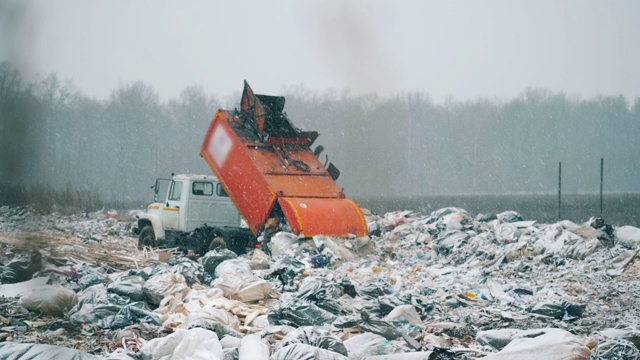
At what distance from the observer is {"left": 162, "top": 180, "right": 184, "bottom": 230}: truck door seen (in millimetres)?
12336


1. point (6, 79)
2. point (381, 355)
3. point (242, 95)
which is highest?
point (242, 95)

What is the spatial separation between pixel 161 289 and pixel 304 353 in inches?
111

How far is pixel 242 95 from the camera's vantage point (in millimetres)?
12469

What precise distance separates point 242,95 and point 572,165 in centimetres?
5540

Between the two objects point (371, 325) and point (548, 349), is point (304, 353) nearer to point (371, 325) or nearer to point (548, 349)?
point (371, 325)

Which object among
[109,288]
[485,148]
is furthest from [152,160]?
[109,288]

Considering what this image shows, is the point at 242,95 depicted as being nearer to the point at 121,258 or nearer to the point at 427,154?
the point at 121,258

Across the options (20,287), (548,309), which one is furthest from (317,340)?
(20,287)

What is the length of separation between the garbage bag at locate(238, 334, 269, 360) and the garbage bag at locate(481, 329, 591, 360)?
154cm

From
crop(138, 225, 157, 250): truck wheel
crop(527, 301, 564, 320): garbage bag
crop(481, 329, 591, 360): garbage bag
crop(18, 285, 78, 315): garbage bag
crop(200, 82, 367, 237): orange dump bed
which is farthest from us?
crop(138, 225, 157, 250): truck wheel

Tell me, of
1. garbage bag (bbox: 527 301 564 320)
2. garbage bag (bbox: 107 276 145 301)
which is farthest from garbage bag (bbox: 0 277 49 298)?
garbage bag (bbox: 527 301 564 320)

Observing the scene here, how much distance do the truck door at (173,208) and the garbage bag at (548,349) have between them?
872 centimetres

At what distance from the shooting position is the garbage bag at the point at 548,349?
430 cm

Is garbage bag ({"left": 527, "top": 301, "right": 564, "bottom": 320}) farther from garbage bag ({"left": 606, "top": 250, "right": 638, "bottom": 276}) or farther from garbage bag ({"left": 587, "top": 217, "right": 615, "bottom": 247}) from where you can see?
garbage bag ({"left": 587, "top": 217, "right": 615, "bottom": 247})
